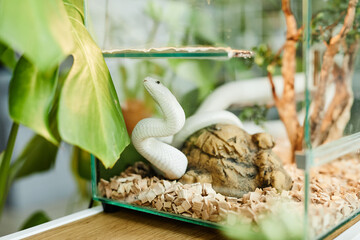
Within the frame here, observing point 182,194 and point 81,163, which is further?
point 81,163

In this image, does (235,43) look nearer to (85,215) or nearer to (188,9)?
(188,9)

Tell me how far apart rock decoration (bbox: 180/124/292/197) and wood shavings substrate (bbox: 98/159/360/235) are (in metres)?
0.02

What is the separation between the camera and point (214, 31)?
871mm

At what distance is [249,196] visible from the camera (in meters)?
0.76

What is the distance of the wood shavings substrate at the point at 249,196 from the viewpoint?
716mm

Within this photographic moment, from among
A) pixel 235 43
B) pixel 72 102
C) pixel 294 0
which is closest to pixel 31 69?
pixel 72 102

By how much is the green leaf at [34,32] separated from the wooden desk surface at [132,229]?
1.28 feet

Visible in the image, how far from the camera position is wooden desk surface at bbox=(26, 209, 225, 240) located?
81cm

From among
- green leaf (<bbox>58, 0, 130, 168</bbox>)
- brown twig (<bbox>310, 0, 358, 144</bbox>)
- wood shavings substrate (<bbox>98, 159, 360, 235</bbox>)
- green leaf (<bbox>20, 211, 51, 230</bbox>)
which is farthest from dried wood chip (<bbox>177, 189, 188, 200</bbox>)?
green leaf (<bbox>20, 211, 51, 230</bbox>)

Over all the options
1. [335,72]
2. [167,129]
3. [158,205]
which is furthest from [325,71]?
[158,205]

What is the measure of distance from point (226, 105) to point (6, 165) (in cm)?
50

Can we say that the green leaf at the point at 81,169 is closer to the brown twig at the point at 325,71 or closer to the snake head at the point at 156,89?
the snake head at the point at 156,89

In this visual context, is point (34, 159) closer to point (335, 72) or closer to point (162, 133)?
point (162, 133)

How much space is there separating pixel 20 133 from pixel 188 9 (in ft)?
1.54
